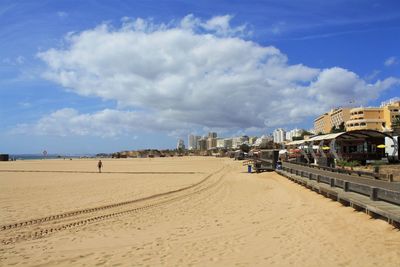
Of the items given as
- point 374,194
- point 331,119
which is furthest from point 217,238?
point 331,119

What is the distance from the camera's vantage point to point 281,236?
8.39 m

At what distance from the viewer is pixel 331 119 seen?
466 feet

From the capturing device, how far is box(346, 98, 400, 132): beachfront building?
103062 millimetres

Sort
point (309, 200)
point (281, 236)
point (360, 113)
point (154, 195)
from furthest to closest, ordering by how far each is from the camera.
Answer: point (360, 113) < point (154, 195) < point (309, 200) < point (281, 236)

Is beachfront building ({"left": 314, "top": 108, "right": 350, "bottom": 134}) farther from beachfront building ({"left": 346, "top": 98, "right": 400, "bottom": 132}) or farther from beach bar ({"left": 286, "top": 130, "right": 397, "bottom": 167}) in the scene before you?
beach bar ({"left": 286, "top": 130, "right": 397, "bottom": 167})

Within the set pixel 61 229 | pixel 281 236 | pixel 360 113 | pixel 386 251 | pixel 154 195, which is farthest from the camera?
pixel 360 113

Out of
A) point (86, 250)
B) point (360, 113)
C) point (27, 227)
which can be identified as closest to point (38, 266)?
point (86, 250)

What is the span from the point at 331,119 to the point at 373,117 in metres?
33.4

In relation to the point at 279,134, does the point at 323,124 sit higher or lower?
higher

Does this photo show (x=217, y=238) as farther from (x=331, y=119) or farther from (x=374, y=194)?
(x=331, y=119)

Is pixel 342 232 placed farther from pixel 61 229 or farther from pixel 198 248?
pixel 61 229

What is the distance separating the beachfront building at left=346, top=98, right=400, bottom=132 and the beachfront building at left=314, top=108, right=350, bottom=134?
6275 mm

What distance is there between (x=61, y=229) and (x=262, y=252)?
17.4 feet

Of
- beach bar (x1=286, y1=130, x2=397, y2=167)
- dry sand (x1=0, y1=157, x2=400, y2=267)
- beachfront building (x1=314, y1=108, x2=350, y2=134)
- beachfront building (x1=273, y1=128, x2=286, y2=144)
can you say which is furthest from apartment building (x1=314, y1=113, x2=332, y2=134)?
dry sand (x1=0, y1=157, x2=400, y2=267)
